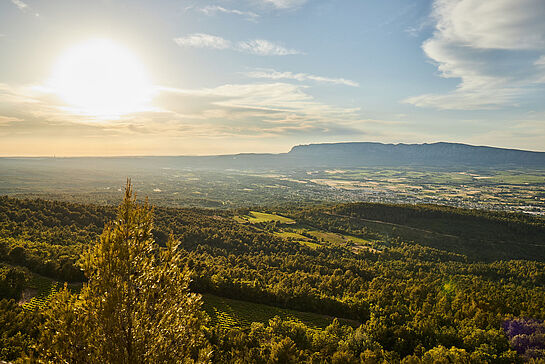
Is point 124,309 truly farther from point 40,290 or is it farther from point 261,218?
point 261,218

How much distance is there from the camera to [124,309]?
9109mm

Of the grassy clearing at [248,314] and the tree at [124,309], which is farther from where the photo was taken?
the grassy clearing at [248,314]

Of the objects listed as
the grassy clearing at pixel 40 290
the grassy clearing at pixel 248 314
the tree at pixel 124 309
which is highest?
the tree at pixel 124 309

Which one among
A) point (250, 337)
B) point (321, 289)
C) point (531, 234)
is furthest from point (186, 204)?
point (531, 234)

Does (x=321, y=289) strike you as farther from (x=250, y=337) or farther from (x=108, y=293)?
(x=108, y=293)

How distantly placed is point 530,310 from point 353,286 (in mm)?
27972

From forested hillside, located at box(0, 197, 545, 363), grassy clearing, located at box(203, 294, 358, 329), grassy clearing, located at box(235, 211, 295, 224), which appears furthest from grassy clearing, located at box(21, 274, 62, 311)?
grassy clearing, located at box(235, 211, 295, 224)

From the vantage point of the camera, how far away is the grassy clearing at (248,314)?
132 feet

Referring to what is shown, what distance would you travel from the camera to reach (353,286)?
58.4 m

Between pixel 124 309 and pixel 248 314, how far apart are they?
123 ft

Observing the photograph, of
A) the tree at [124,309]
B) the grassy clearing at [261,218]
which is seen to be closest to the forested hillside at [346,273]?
the grassy clearing at [261,218]

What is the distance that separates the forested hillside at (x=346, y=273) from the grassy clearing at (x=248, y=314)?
1.06 m

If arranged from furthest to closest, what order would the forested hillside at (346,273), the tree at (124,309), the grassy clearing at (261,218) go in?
the grassy clearing at (261,218) → the forested hillside at (346,273) → the tree at (124,309)

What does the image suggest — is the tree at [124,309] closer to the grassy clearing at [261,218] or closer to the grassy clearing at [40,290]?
the grassy clearing at [40,290]
